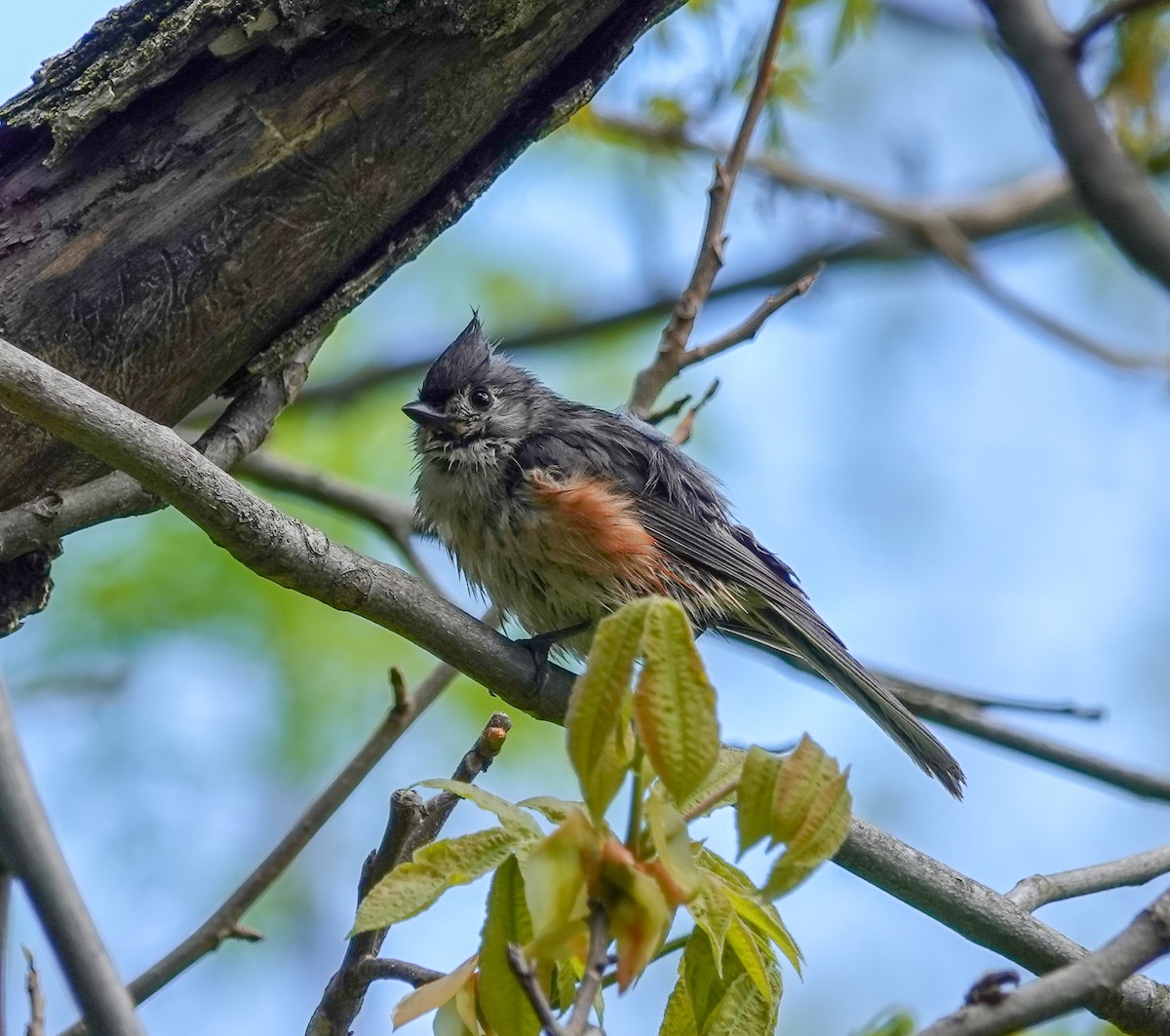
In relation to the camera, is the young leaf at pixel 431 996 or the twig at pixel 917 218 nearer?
the young leaf at pixel 431 996

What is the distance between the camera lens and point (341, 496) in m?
4.71

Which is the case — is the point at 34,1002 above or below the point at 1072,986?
below

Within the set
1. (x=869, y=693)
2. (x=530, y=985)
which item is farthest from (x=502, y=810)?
(x=869, y=693)

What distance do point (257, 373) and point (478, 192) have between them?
757mm

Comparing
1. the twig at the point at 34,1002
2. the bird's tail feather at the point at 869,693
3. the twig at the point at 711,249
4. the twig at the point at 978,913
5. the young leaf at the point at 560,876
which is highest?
the twig at the point at 711,249

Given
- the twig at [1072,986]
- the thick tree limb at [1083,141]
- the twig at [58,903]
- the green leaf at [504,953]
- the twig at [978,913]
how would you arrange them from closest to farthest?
1. the twig at [58,903]
2. the twig at [1072,986]
3. the green leaf at [504,953]
4. the thick tree limb at [1083,141]
5. the twig at [978,913]

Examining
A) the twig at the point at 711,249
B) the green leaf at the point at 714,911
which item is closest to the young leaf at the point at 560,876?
the green leaf at the point at 714,911

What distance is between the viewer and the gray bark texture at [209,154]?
2.89m

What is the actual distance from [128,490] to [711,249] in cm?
212

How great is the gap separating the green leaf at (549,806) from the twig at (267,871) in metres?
1.10

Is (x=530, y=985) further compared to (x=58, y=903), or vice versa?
(x=530, y=985)

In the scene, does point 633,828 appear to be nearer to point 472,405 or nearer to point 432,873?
point 432,873

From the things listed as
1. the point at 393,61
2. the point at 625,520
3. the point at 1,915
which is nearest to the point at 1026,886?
the point at 625,520

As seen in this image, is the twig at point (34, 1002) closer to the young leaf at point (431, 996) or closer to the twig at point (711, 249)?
the young leaf at point (431, 996)
